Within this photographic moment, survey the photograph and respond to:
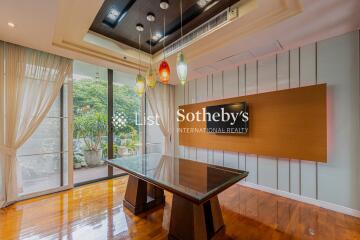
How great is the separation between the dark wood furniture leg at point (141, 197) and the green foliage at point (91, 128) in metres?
1.90

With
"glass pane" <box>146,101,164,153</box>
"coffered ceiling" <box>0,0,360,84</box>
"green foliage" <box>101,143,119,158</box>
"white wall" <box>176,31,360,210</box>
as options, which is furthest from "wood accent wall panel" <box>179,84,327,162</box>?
"green foliage" <box>101,143,119,158</box>

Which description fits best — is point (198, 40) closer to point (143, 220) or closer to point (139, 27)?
point (139, 27)

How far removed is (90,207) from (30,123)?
1.80 m

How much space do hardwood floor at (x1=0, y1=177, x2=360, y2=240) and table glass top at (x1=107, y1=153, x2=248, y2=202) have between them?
2.42 ft

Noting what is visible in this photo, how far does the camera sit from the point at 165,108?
492 centimetres

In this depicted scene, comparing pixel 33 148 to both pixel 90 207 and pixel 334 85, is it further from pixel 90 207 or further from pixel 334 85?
pixel 334 85

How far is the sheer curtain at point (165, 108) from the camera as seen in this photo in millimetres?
4605

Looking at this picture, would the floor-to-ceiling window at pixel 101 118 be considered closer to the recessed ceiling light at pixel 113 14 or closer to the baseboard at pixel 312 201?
the recessed ceiling light at pixel 113 14

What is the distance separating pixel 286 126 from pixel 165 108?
3146 millimetres

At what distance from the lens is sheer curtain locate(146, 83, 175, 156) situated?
461 centimetres

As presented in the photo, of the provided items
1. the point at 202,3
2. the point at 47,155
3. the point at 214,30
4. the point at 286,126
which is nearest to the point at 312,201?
the point at 286,126

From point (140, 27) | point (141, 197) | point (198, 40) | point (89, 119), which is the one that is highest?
point (140, 27)

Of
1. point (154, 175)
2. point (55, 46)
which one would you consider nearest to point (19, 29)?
point (55, 46)

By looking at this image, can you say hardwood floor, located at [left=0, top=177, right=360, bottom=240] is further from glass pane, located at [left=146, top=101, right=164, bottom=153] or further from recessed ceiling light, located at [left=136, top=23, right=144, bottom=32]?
recessed ceiling light, located at [left=136, top=23, right=144, bottom=32]
